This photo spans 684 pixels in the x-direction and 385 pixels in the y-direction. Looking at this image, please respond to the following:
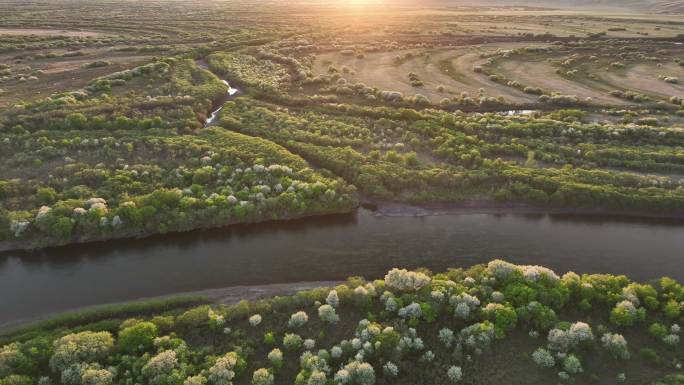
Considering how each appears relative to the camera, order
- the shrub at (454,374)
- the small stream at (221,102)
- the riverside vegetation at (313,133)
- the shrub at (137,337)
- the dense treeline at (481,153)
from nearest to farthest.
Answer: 1. the shrub at (454,374)
2. the shrub at (137,337)
3. the riverside vegetation at (313,133)
4. the dense treeline at (481,153)
5. the small stream at (221,102)

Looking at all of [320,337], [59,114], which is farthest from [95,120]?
[320,337]

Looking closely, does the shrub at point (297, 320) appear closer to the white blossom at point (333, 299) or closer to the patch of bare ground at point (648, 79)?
the white blossom at point (333, 299)

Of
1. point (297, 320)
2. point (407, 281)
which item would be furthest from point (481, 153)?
point (297, 320)

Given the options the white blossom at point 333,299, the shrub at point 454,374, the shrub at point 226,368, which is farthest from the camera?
the white blossom at point 333,299

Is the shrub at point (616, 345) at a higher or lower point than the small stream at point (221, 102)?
lower

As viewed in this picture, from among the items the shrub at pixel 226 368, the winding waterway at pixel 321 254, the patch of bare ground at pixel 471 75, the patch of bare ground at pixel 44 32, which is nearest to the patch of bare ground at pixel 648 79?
the patch of bare ground at pixel 471 75

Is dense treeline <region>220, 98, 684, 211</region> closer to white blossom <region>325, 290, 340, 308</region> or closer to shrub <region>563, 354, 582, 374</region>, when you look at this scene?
white blossom <region>325, 290, 340, 308</region>
